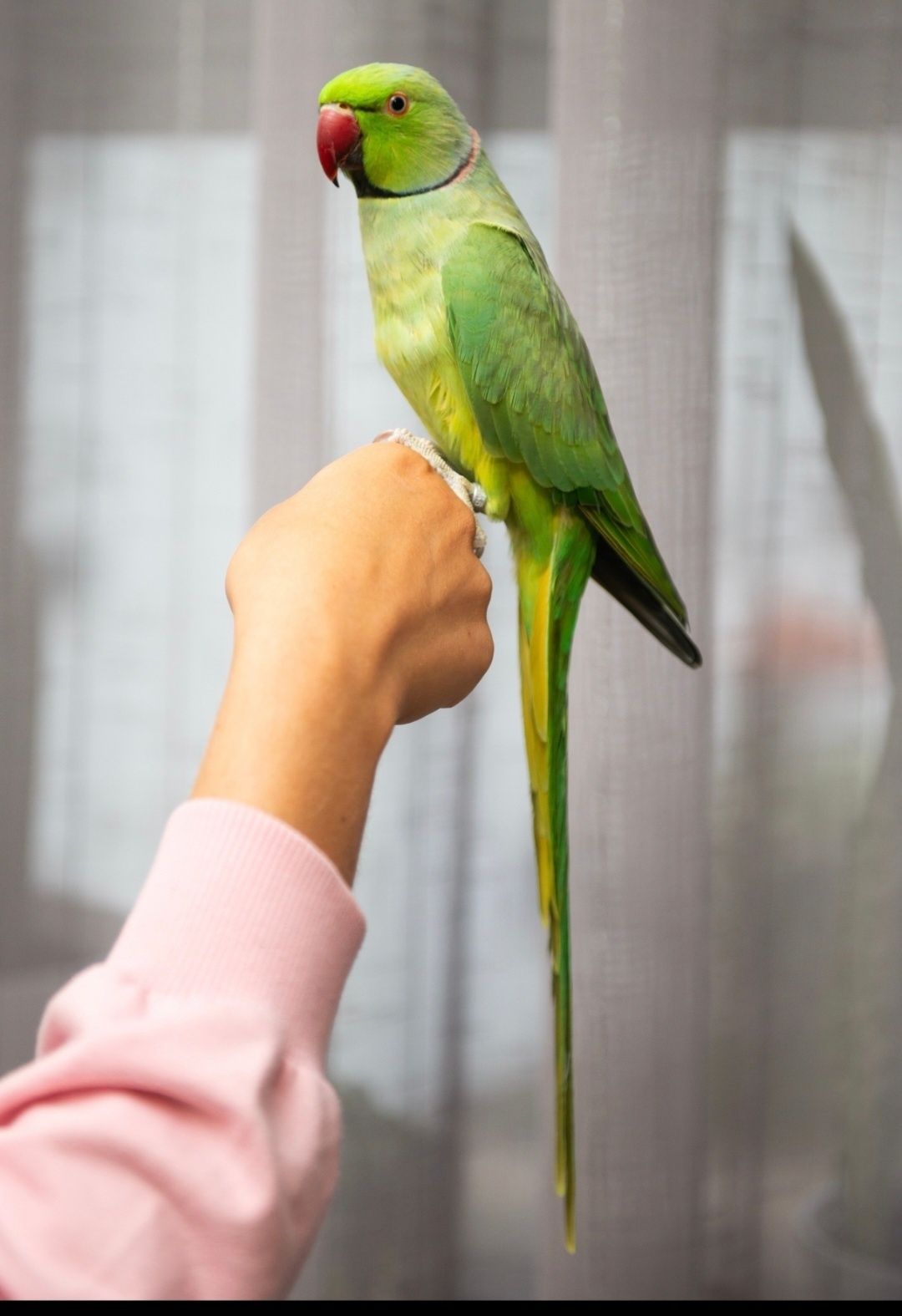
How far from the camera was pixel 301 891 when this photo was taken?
0.36 meters

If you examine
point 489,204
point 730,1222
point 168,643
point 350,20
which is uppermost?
point 350,20

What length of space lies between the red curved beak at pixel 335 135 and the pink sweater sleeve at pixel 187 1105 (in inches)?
17.9

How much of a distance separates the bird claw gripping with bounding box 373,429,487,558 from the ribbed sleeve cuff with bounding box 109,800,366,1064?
1.07 ft

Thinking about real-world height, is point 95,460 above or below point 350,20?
below

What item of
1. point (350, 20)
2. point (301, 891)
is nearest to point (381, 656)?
point (301, 891)

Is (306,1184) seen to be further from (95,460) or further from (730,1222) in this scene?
(95,460)

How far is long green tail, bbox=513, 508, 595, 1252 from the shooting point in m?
0.63

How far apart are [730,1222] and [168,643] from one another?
824 millimetres

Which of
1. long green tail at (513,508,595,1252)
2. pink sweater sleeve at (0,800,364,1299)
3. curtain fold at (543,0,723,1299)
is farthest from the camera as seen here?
curtain fold at (543,0,723,1299)

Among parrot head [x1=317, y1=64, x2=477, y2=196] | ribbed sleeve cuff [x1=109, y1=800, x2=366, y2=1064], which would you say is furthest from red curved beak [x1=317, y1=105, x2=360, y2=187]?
ribbed sleeve cuff [x1=109, y1=800, x2=366, y2=1064]

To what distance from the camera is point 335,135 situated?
646 millimetres

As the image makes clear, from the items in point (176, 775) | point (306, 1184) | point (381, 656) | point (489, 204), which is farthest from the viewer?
point (176, 775)

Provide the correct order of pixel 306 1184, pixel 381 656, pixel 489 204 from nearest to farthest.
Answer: pixel 306 1184 < pixel 381 656 < pixel 489 204

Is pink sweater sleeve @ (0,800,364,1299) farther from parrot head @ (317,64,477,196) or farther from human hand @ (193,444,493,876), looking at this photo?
parrot head @ (317,64,477,196)
